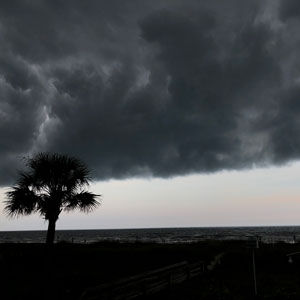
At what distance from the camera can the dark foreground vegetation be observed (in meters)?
14.4

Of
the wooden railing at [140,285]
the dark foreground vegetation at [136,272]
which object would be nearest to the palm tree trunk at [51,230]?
the dark foreground vegetation at [136,272]

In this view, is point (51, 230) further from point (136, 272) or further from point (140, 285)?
point (140, 285)

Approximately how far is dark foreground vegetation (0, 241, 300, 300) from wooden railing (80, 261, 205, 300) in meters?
0.42

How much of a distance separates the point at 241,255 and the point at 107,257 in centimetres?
1002

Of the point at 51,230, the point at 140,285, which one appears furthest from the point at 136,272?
the point at 140,285

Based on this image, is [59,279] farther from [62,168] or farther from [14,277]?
[62,168]

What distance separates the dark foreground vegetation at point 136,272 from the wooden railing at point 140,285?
42 centimetres

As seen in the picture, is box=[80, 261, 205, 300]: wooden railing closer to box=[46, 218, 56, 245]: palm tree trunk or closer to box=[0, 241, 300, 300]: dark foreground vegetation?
box=[0, 241, 300, 300]: dark foreground vegetation

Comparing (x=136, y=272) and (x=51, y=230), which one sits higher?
(x=51, y=230)

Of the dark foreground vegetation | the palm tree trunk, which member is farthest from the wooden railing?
the palm tree trunk

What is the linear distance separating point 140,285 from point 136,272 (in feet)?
22.3

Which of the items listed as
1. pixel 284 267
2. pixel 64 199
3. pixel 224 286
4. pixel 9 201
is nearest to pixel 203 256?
pixel 284 267

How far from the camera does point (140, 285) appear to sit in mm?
13969

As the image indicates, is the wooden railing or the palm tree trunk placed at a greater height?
the palm tree trunk
